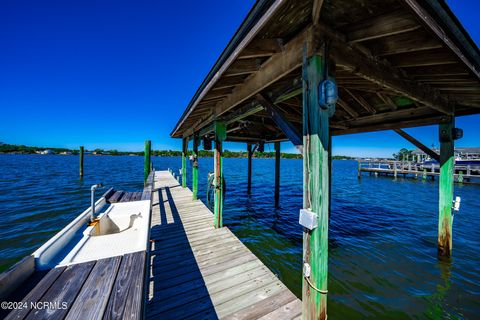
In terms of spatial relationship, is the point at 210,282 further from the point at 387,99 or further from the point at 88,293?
the point at 387,99

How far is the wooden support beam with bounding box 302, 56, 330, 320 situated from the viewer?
6.13ft

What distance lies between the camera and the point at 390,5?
5.20ft

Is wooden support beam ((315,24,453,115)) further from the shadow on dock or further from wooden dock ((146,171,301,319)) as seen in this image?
→ the shadow on dock

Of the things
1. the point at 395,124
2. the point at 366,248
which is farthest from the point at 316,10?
the point at 366,248

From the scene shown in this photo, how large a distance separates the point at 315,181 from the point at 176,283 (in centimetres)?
306

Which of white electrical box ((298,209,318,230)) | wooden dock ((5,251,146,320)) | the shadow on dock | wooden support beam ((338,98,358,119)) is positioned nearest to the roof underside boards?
wooden support beam ((338,98,358,119))

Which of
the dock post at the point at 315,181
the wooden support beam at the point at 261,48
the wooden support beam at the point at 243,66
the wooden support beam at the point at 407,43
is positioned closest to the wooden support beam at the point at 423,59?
the wooden support beam at the point at 407,43

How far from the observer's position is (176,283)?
10.2ft

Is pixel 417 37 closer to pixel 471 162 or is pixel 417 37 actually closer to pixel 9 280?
pixel 9 280

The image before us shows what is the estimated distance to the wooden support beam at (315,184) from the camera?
1.87 metres

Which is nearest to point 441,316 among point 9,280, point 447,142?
point 447,142

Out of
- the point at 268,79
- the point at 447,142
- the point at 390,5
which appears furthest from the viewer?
the point at 447,142

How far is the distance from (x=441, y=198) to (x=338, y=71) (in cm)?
459

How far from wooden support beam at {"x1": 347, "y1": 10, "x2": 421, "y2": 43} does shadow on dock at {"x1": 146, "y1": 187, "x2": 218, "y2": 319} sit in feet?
13.1
